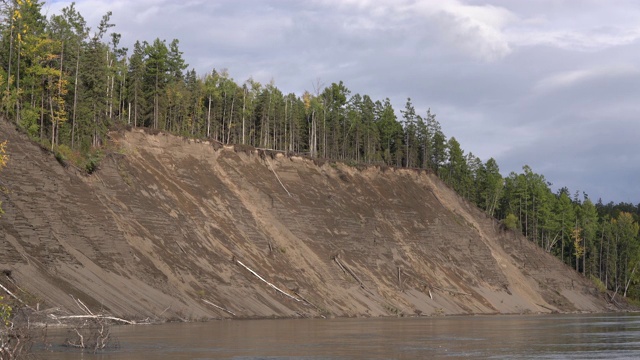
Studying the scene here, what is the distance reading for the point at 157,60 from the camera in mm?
91562

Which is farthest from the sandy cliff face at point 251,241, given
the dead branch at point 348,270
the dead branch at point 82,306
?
the dead branch at point 82,306

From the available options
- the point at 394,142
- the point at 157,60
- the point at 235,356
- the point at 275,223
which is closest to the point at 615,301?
the point at 394,142

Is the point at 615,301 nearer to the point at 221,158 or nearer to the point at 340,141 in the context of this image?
the point at 340,141

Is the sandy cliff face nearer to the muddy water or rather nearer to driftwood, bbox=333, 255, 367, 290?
driftwood, bbox=333, 255, 367, 290

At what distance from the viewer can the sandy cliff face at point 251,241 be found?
5284cm

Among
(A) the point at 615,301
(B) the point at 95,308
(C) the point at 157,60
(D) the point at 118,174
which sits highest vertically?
(C) the point at 157,60

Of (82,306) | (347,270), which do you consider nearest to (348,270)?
(347,270)

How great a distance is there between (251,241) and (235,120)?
38.5m

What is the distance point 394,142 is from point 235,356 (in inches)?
4302

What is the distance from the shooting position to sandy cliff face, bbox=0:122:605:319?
2080 inches

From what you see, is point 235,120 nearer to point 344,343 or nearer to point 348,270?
point 348,270

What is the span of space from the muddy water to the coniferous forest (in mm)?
19368

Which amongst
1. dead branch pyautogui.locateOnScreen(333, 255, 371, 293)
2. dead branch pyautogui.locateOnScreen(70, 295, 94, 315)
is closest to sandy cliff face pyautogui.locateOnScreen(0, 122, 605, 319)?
dead branch pyautogui.locateOnScreen(333, 255, 371, 293)

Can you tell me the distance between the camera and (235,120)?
108500 mm
